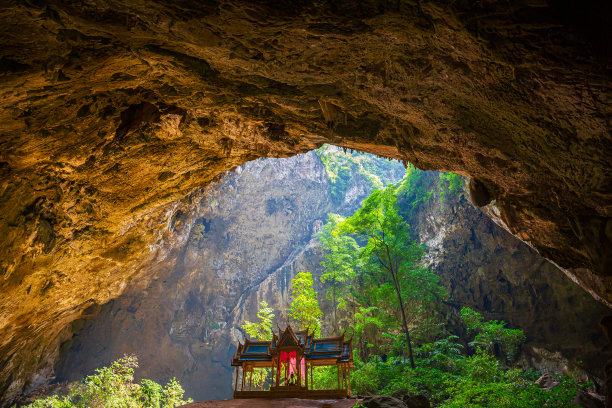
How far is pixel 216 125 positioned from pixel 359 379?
11.4m

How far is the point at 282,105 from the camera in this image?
21.0 ft

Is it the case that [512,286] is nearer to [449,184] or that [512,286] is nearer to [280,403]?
[449,184]

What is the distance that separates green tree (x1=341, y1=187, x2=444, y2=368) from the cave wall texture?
9.24 meters

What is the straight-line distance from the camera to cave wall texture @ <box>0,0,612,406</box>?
136 inches

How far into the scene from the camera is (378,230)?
1798cm

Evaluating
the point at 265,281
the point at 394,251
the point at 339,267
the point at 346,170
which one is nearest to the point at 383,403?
the point at 394,251

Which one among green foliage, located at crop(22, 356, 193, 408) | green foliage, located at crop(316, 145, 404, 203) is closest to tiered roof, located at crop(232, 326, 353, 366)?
green foliage, located at crop(22, 356, 193, 408)

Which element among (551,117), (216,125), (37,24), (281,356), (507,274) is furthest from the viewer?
(507,274)

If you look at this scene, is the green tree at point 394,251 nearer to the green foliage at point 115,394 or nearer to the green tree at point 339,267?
the green tree at point 339,267

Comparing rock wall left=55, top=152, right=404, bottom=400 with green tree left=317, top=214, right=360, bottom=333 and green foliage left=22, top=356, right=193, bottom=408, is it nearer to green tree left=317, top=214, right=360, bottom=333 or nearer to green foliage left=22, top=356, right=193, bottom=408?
green tree left=317, top=214, right=360, bottom=333

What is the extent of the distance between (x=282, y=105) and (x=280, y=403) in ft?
26.3

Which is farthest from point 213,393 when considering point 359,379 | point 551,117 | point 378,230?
point 551,117

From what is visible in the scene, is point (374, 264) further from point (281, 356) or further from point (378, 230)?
point (281, 356)

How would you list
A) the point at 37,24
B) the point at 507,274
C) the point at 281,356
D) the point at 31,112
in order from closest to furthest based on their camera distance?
1. the point at 37,24
2. the point at 31,112
3. the point at 281,356
4. the point at 507,274
